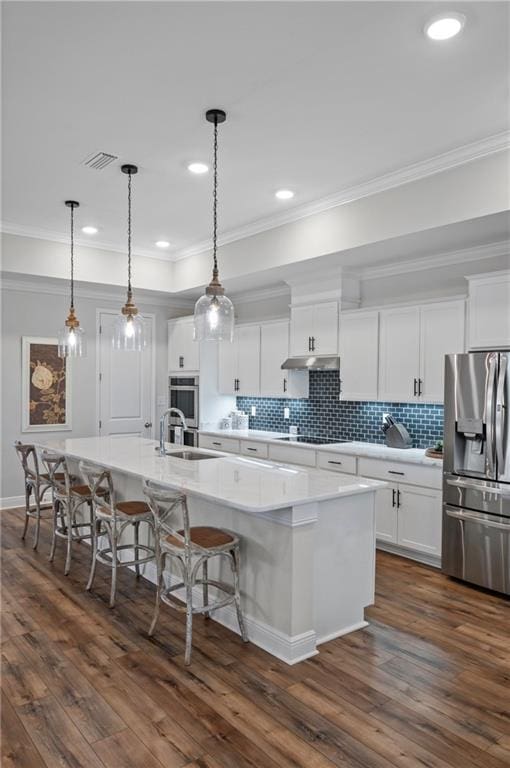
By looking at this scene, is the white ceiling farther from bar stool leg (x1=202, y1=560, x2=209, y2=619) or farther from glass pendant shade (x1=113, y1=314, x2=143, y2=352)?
bar stool leg (x1=202, y1=560, x2=209, y2=619)

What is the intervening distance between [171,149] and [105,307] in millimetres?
3531

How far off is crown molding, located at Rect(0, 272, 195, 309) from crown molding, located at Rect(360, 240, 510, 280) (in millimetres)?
3064

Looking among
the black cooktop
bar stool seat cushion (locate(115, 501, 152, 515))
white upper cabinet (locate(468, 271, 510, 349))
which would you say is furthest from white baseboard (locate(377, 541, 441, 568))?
bar stool seat cushion (locate(115, 501, 152, 515))

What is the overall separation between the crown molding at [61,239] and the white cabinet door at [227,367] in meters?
1.38

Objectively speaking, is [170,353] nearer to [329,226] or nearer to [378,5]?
[329,226]

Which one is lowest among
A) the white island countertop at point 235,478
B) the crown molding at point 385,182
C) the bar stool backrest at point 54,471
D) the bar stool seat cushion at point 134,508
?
the bar stool seat cushion at point 134,508

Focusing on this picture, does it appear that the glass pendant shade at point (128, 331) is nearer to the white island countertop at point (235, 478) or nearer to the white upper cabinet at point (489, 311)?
the white island countertop at point (235, 478)

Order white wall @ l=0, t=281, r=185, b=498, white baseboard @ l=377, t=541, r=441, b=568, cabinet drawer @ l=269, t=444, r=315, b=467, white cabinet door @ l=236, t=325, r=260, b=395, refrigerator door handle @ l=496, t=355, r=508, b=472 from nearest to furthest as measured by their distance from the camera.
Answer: refrigerator door handle @ l=496, t=355, r=508, b=472
white baseboard @ l=377, t=541, r=441, b=568
cabinet drawer @ l=269, t=444, r=315, b=467
white wall @ l=0, t=281, r=185, b=498
white cabinet door @ l=236, t=325, r=260, b=395

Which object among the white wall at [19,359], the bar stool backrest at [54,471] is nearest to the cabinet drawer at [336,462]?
the bar stool backrest at [54,471]

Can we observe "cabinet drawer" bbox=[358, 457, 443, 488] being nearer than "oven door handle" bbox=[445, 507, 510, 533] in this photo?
No

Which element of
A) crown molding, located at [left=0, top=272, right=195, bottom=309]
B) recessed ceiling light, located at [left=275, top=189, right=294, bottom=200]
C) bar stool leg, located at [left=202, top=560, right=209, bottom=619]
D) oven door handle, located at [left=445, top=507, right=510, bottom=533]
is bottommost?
bar stool leg, located at [left=202, top=560, right=209, bottom=619]

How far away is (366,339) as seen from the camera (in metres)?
5.06

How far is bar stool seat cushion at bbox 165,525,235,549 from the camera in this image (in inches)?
116

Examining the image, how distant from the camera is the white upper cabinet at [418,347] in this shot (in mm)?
4353
